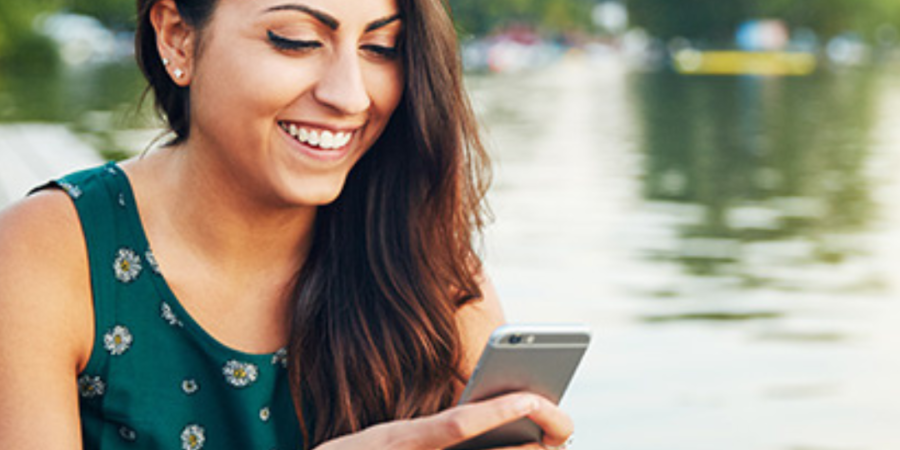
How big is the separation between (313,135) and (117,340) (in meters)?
0.42

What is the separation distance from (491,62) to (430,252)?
258 feet

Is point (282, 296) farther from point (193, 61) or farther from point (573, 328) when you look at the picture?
point (573, 328)

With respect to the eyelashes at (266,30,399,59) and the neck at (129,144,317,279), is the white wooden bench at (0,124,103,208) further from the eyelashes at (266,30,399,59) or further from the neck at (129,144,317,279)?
the eyelashes at (266,30,399,59)

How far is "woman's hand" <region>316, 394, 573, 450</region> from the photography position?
210 centimetres

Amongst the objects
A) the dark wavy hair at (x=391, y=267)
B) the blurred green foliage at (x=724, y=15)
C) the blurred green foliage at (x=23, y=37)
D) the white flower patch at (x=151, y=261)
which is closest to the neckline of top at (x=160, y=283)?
the white flower patch at (x=151, y=261)

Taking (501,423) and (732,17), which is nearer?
(501,423)

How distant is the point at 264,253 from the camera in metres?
2.60

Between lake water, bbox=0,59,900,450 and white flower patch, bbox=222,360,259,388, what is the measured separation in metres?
0.74

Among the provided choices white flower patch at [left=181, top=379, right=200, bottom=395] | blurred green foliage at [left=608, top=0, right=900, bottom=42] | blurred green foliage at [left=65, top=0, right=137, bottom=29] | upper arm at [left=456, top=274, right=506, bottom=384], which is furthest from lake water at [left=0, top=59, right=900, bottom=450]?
blurred green foliage at [left=608, top=0, right=900, bottom=42]

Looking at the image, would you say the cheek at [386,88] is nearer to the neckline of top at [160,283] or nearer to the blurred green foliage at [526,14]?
the neckline of top at [160,283]

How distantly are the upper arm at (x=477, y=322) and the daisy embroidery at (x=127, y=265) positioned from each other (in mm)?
547

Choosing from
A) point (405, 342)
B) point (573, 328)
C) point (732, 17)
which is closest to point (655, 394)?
point (405, 342)

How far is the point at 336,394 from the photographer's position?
101 inches

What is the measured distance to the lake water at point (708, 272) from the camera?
632 cm
